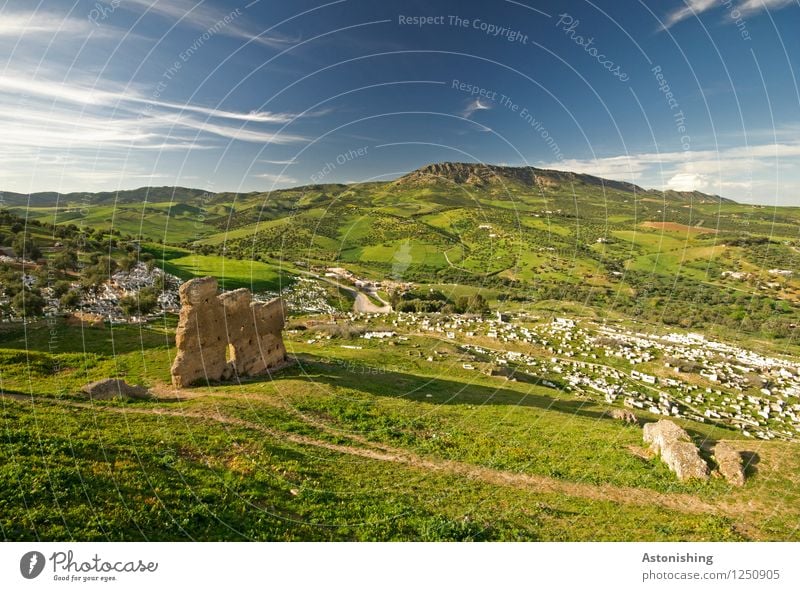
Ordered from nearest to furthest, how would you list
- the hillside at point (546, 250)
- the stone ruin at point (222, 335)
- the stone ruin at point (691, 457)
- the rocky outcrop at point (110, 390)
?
the stone ruin at point (691, 457)
the rocky outcrop at point (110, 390)
the stone ruin at point (222, 335)
the hillside at point (546, 250)

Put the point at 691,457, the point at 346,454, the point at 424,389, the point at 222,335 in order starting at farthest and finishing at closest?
the point at 424,389, the point at 222,335, the point at 691,457, the point at 346,454

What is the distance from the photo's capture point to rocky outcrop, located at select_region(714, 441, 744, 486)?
1850 cm

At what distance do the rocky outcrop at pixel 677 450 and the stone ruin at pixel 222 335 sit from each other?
89.1 feet

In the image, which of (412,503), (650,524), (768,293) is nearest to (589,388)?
(650,524)

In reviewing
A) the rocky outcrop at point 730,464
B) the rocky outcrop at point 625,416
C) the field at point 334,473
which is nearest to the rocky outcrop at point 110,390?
the field at point 334,473

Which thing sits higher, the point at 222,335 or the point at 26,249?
the point at 26,249

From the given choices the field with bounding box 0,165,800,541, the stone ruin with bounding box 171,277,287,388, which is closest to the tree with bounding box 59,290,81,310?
the field with bounding box 0,165,800,541

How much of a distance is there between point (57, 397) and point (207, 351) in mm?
8265

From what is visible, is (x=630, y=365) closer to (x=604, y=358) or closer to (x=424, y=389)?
(x=604, y=358)

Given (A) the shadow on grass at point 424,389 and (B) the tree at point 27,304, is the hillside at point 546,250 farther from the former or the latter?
(A) the shadow on grass at point 424,389

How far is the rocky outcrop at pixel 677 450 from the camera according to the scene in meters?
19.1

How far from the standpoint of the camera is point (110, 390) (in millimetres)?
23047

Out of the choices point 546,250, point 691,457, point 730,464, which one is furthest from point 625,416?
point 546,250

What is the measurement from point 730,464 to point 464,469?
12979mm
